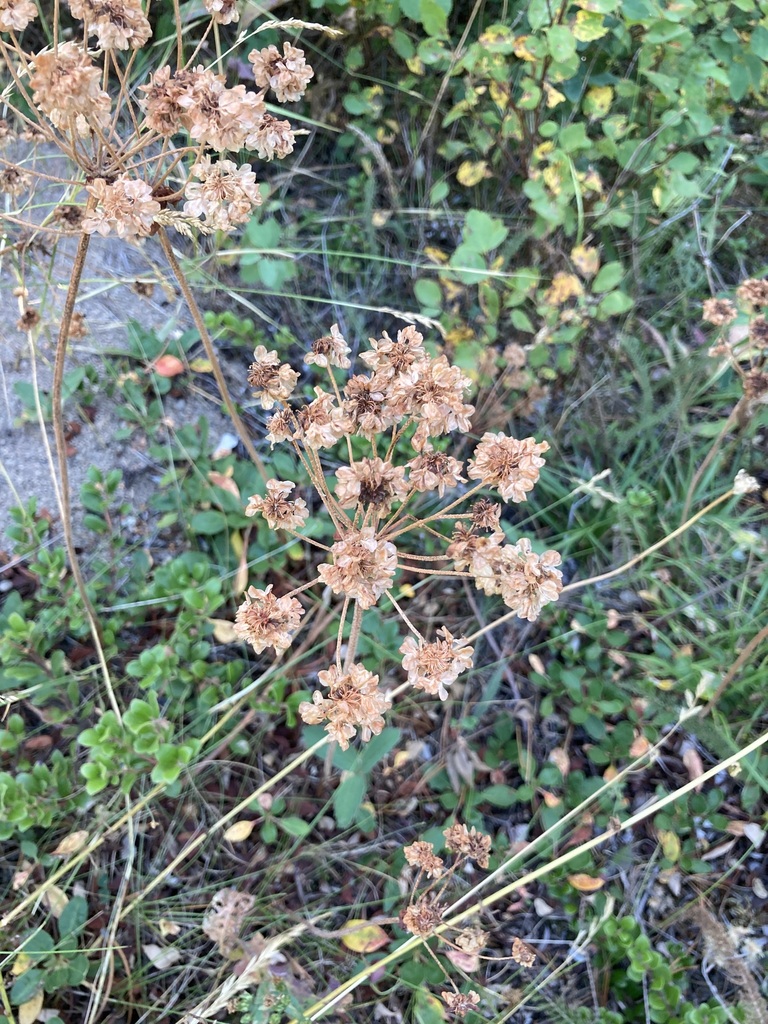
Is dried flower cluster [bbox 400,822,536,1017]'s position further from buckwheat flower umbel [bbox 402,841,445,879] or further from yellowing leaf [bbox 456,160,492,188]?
yellowing leaf [bbox 456,160,492,188]

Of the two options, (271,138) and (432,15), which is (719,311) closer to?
(432,15)

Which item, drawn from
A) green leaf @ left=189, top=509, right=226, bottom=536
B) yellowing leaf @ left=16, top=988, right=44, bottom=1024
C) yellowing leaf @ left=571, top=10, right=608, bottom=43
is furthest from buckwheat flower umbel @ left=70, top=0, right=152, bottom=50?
yellowing leaf @ left=16, top=988, right=44, bottom=1024

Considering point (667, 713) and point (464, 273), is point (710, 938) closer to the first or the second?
point (667, 713)

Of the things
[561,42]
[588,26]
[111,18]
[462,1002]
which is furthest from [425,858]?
[588,26]

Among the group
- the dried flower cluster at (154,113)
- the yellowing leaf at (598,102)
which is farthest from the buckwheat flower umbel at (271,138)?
the yellowing leaf at (598,102)

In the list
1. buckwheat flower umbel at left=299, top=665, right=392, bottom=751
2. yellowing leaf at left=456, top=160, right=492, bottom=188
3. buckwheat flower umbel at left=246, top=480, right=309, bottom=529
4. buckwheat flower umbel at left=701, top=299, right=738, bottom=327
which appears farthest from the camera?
yellowing leaf at left=456, top=160, right=492, bottom=188

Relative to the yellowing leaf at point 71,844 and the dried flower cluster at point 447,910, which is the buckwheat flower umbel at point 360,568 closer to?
the dried flower cluster at point 447,910
